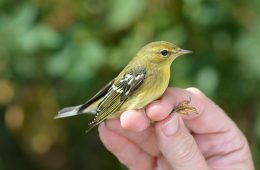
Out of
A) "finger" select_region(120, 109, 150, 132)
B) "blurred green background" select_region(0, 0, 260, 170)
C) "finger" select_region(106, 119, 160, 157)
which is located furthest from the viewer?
"blurred green background" select_region(0, 0, 260, 170)

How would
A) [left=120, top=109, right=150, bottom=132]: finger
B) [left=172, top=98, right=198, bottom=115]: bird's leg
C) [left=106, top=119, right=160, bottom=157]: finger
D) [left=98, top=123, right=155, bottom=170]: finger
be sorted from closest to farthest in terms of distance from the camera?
[left=120, top=109, right=150, bottom=132]: finger, [left=172, top=98, right=198, bottom=115]: bird's leg, [left=106, top=119, right=160, bottom=157]: finger, [left=98, top=123, right=155, bottom=170]: finger

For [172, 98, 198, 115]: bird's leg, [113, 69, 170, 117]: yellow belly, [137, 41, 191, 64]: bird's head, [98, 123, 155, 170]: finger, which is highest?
[137, 41, 191, 64]: bird's head

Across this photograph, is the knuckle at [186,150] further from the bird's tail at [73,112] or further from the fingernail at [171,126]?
the bird's tail at [73,112]

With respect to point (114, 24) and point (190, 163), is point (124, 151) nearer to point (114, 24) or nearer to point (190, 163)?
point (190, 163)

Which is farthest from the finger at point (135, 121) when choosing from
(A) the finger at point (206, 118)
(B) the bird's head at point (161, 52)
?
(B) the bird's head at point (161, 52)

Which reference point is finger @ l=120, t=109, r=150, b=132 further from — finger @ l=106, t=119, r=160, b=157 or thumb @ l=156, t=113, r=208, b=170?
finger @ l=106, t=119, r=160, b=157

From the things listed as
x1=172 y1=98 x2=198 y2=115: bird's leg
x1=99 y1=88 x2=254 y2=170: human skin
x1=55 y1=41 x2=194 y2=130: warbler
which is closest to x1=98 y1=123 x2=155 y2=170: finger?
x1=99 y1=88 x2=254 y2=170: human skin

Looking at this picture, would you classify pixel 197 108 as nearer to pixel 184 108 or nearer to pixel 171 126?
pixel 184 108
